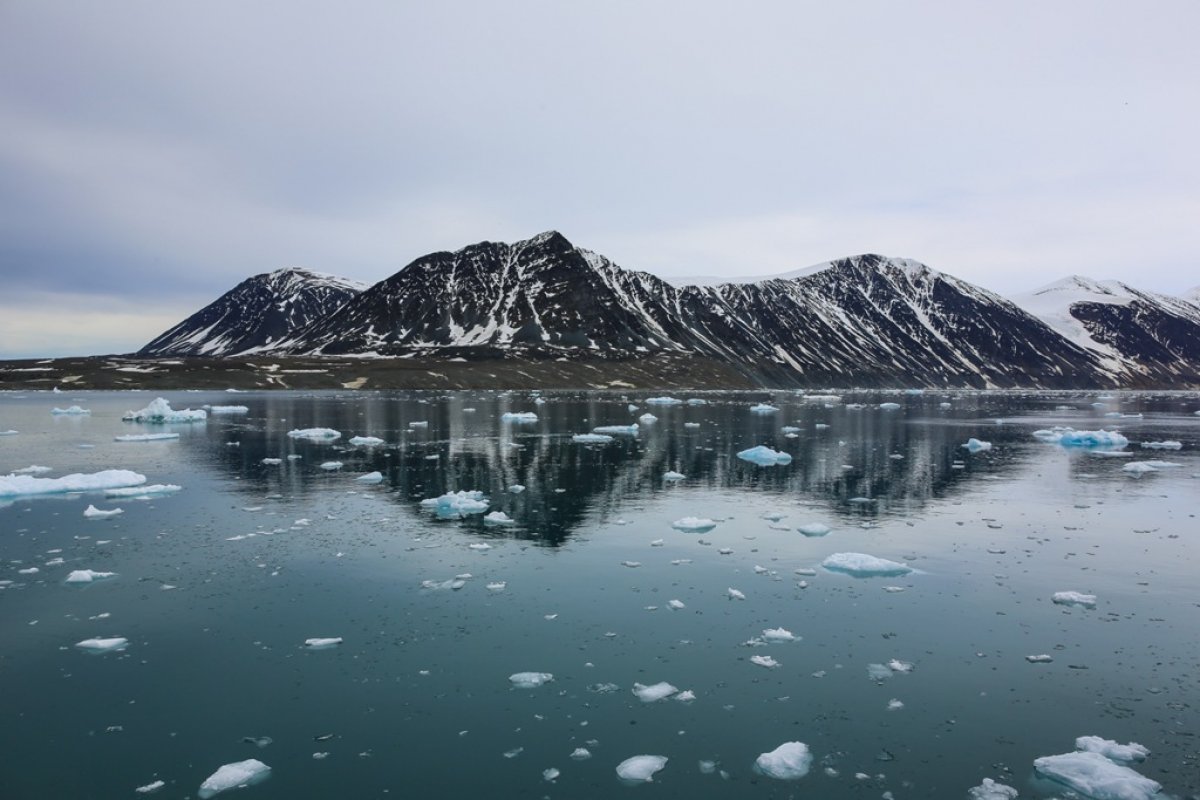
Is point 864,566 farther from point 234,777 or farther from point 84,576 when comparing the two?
point 84,576

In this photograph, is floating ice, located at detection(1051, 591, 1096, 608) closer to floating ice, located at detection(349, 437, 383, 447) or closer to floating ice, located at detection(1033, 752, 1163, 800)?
floating ice, located at detection(1033, 752, 1163, 800)

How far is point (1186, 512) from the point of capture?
2709 centimetres

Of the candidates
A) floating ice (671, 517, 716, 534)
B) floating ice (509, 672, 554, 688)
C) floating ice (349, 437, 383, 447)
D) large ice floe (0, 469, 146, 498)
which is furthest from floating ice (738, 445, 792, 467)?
large ice floe (0, 469, 146, 498)

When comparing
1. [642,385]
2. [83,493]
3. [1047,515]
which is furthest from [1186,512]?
[642,385]

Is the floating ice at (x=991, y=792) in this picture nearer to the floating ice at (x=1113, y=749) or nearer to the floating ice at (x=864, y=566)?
the floating ice at (x=1113, y=749)

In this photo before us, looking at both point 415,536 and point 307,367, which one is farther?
point 307,367

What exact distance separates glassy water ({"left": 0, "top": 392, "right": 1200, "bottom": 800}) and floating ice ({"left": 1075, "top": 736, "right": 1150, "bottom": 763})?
154 millimetres

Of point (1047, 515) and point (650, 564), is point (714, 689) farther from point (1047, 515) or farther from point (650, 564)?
point (1047, 515)

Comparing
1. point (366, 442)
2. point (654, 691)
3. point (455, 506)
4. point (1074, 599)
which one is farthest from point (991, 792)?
point (366, 442)

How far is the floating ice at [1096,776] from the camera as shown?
29.9ft

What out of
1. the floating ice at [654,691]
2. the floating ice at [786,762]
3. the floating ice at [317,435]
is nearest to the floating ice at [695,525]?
the floating ice at [654,691]

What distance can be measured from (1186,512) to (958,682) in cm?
2168

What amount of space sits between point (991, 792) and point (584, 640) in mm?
7105

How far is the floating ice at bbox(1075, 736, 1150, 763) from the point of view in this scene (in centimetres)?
988
